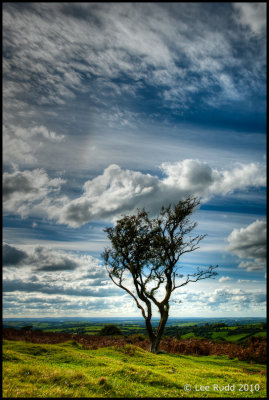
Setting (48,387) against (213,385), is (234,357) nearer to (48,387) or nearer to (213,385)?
(213,385)

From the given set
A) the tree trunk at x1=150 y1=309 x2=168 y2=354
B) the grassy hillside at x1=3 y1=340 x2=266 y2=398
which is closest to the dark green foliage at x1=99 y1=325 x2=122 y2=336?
the tree trunk at x1=150 y1=309 x2=168 y2=354

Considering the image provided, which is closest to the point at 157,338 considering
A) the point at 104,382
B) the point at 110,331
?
the point at 104,382

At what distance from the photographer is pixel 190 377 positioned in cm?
1684

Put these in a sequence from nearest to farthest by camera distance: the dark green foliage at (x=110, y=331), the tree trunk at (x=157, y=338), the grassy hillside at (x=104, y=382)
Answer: the grassy hillside at (x=104, y=382) → the tree trunk at (x=157, y=338) → the dark green foliage at (x=110, y=331)

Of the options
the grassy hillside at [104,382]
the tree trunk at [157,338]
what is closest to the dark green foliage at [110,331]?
the tree trunk at [157,338]

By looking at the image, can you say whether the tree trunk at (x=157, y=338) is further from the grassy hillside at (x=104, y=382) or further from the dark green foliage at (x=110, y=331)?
the dark green foliage at (x=110, y=331)

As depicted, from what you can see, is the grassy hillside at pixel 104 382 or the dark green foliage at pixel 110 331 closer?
the grassy hillside at pixel 104 382

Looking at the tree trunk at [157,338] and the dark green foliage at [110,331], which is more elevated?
the tree trunk at [157,338]

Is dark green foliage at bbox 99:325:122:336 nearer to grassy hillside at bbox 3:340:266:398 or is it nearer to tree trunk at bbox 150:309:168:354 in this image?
tree trunk at bbox 150:309:168:354

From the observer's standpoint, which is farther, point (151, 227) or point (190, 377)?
point (151, 227)

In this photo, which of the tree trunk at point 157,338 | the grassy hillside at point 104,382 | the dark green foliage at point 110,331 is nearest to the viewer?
the grassy hillside at point 104,382

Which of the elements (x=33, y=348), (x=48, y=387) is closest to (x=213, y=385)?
(x=48, y=387)

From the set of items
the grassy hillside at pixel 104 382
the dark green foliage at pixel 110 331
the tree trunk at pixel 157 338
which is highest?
the grassy hillside at pixel 104 382

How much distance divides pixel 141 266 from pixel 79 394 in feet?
81.4
